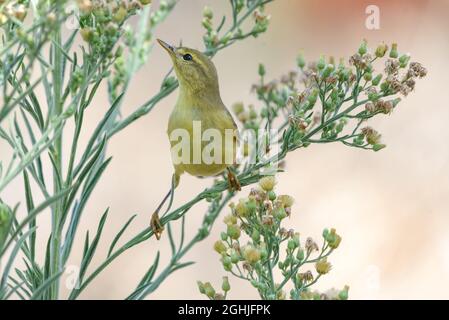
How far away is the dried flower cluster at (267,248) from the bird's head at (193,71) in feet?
2.27

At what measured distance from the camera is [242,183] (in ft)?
5.28

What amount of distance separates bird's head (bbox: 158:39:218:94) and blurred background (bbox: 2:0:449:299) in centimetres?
113

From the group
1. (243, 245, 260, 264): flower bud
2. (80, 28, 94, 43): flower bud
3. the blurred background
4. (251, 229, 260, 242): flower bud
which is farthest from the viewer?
the blurred background

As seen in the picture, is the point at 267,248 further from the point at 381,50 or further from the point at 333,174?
the point at 333,174

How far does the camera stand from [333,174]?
11.8 ft

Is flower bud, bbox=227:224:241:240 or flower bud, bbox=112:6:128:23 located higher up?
flower bud, bbox=112:6:128:23

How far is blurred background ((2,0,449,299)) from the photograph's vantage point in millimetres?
3305

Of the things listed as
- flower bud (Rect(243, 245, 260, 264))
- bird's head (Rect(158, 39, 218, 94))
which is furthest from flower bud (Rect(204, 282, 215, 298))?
bird's head (Rect(158, 39, 218, 94))

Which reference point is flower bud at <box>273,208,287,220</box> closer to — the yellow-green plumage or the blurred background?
the yellow-green plumage

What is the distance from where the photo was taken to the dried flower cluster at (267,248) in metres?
1.46

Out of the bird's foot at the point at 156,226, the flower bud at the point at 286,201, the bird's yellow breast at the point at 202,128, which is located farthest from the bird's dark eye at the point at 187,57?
the flower bud at the point at 286,201

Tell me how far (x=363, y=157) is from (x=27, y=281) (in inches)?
93.9

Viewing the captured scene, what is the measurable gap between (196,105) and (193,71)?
112 millimetres
